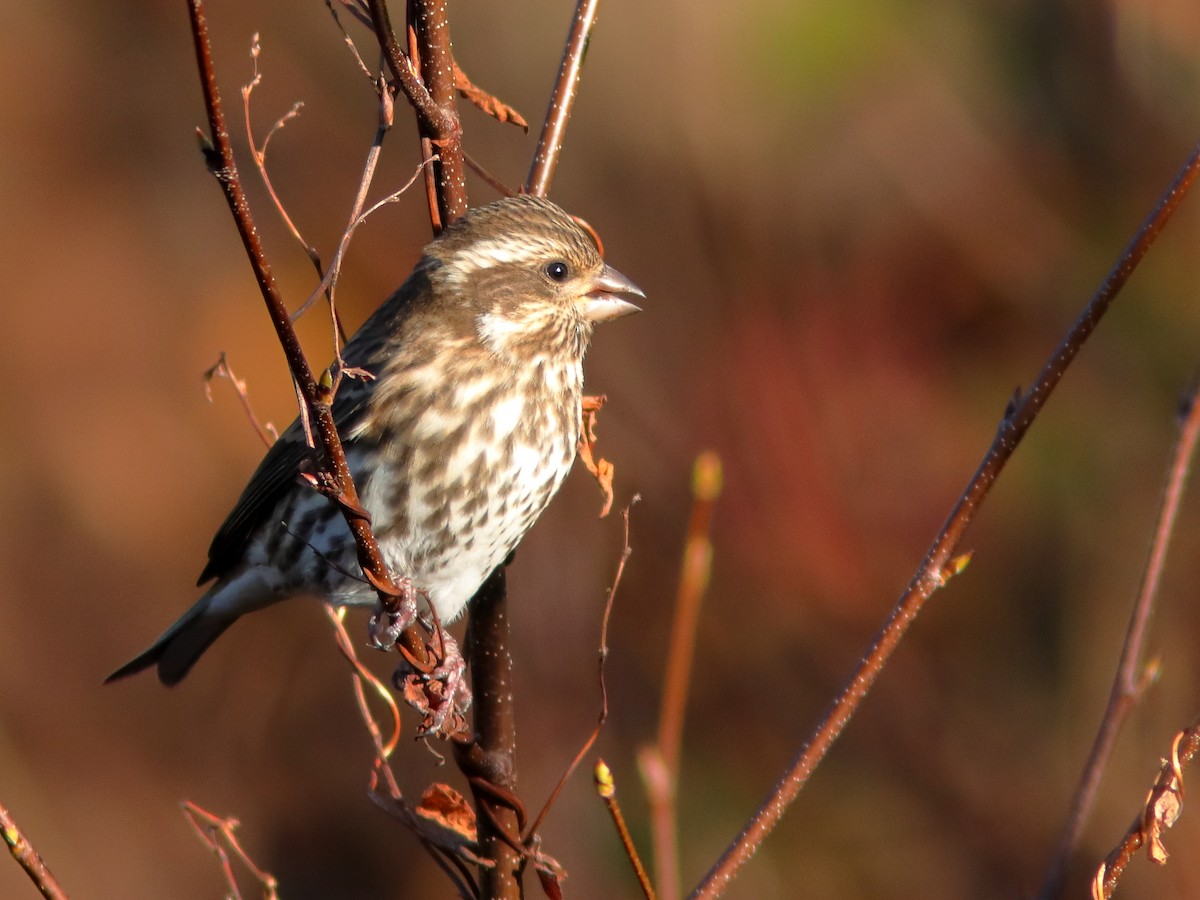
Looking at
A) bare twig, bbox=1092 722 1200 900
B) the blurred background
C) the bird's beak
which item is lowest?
the blurred background

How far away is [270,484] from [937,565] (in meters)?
2.18

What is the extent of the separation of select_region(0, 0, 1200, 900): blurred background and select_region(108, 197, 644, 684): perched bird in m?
2.79

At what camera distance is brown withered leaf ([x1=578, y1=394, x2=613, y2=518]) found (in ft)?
11.6

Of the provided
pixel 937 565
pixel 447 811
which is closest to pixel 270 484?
pixel 447 811

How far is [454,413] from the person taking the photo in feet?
13.1

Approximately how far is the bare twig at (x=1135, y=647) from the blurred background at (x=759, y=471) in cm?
335

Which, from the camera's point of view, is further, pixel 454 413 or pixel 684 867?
pixel 684 867

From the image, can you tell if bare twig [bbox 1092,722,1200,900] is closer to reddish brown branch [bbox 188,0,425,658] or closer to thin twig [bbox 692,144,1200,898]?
thin twig [bbox 692,144,1200,898]

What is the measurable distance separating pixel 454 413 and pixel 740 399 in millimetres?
3302

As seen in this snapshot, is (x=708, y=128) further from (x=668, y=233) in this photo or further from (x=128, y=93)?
(x=128, y=93)

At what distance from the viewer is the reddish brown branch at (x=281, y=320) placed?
2074mm

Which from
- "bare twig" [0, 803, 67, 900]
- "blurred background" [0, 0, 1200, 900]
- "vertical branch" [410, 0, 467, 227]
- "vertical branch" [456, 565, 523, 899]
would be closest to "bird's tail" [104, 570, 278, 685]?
"vertical branch" [456, 565, 523, 899]

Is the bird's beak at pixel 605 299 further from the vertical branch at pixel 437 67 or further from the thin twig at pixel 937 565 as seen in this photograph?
the thin twig at pixel 937 565

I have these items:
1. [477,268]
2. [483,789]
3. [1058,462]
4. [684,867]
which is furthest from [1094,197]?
[483,789]
